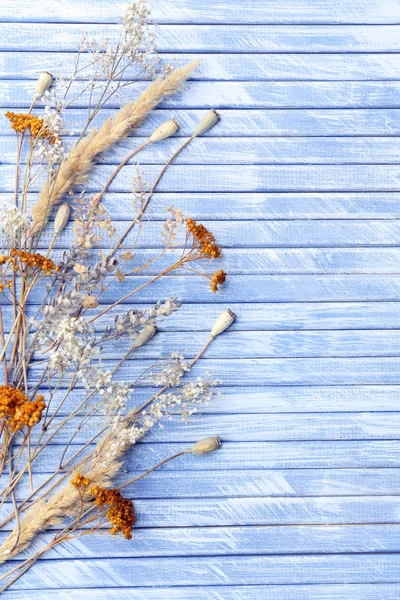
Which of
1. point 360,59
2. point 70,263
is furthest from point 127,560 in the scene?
point 360,59

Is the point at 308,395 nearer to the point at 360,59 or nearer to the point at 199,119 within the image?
the point at 199,119

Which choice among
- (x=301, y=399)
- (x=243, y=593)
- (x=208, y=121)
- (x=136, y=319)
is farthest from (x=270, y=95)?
(x=243, y=593)

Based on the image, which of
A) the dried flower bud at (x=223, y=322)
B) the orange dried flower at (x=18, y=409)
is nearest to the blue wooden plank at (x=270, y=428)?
the dried flower bud at (x=223, y=322)

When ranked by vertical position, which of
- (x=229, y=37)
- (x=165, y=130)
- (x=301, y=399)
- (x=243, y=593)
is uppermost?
(x=229, y=37)

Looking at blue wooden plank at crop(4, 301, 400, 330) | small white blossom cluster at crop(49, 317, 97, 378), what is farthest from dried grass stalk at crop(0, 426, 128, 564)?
blue wooden plank at crop(4, 301, 400, 330)

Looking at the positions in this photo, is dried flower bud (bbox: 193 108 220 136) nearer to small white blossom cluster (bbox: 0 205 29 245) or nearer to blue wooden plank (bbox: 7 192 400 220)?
blue wooden plank (bbox: 7 192 400 220)

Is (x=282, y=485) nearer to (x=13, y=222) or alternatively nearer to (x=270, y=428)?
(x=270, y=428)
